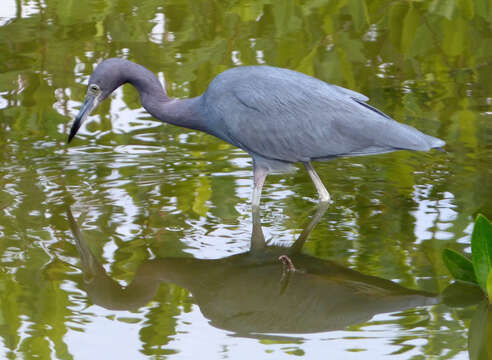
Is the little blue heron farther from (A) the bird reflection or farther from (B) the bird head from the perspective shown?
(A) the bird reflection

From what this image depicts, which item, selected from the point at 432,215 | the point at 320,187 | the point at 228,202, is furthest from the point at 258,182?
the point at 432,215

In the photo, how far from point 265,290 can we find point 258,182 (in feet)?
3.96

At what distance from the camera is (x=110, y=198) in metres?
6.41

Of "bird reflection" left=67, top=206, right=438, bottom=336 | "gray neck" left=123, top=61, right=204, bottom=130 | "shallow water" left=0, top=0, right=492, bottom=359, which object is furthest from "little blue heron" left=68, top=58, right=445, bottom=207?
"bird reflection" left=67, top=206, right=438, bottom=336

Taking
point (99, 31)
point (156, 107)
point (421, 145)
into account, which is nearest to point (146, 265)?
point (156, 107)

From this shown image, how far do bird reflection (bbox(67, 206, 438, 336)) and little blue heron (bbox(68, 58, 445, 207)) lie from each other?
69 centimetres

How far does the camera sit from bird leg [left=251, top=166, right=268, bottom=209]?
619 cm

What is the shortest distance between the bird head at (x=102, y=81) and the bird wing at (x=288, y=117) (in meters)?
0.67

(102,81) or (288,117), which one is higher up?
(102,81)

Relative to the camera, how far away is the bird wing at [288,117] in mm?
6047

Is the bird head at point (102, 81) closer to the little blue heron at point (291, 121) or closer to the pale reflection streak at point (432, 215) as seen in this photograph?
the little blue heron at point (291, 121)

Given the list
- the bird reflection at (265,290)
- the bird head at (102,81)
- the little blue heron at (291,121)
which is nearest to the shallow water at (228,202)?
the bird reflection at (265,290)

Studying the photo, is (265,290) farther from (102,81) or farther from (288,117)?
(102,81)

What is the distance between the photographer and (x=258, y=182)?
244 inches
